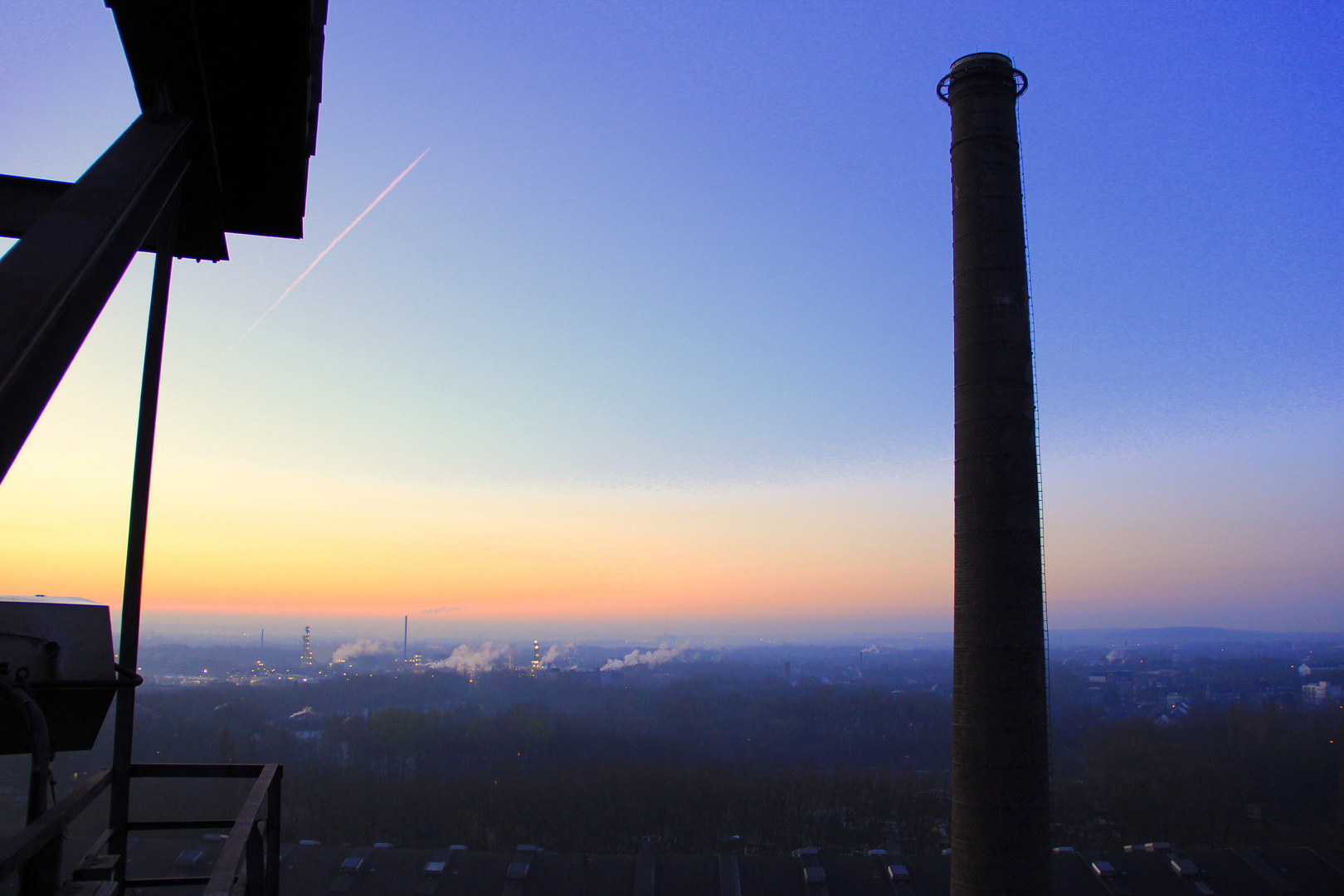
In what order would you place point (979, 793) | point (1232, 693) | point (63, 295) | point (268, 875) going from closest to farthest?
point (63, 295) < point (268, 875) < point (979, 793) < point (1232, 693)

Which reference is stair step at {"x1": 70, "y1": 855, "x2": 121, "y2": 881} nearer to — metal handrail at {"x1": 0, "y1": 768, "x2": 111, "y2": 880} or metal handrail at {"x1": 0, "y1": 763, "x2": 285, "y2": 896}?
metal handrail at {"x1": 0, "y1": 763, "x2": 285, "y2": 896}

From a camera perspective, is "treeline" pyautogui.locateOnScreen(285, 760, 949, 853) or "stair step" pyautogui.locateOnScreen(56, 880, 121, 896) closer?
"stair step" pyautogui.locateOnScreen(56, 880, 121, 896)

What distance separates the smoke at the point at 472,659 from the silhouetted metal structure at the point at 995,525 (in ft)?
293

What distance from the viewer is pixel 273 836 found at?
3508 mm

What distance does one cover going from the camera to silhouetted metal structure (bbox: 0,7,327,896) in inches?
74.4

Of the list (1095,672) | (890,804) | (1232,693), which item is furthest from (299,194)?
(1095,672)

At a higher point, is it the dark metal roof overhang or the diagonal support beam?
the dark metal roof overhang

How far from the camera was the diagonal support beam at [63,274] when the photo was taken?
5.67ft

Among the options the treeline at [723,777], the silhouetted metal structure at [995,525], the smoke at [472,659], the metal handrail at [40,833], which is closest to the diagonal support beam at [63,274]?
the metal handrail at [40,833]

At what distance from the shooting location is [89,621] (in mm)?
2939

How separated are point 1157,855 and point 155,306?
78.2 ft

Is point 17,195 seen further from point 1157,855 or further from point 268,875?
point 1157,855

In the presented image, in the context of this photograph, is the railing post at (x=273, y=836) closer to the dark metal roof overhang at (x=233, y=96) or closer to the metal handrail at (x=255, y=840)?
the metal handrail at (x=255, y=840)

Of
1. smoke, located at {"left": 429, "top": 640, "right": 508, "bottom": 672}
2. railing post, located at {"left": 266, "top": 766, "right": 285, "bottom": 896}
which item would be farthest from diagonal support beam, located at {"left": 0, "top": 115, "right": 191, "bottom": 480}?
smoke, located at {"left": 429, "top": 640, "right": 508, "bottom": 672}
